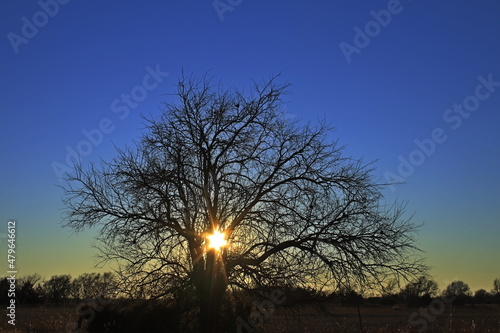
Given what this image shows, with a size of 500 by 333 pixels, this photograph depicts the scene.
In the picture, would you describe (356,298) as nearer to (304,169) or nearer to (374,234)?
(374,234)

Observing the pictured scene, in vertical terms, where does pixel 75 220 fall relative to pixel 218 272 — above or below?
above

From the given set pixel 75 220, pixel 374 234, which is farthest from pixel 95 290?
pixel 374 234

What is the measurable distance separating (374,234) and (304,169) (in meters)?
2.89

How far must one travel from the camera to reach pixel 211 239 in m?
13.9

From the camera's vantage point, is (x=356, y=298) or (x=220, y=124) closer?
(x=356, y=298)

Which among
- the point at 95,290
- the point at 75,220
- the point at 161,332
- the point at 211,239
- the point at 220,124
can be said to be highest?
the point at 220,124

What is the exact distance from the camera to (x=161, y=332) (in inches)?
567

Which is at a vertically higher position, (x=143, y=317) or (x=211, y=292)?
(x=211, y=292)

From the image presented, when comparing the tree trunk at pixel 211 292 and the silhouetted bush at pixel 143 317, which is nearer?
the tree trunk at pixel 211 292

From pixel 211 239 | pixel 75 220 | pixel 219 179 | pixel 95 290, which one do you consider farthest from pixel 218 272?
pixel 75 220

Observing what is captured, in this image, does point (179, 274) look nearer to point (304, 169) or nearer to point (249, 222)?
point (249, 222)

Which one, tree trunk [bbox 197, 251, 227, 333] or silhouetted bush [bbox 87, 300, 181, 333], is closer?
tree trunk [bbox 197, 251, 227, 333]

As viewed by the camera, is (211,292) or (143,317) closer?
(211,292)

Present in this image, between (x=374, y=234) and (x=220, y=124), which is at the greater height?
(x=220, y=124)
